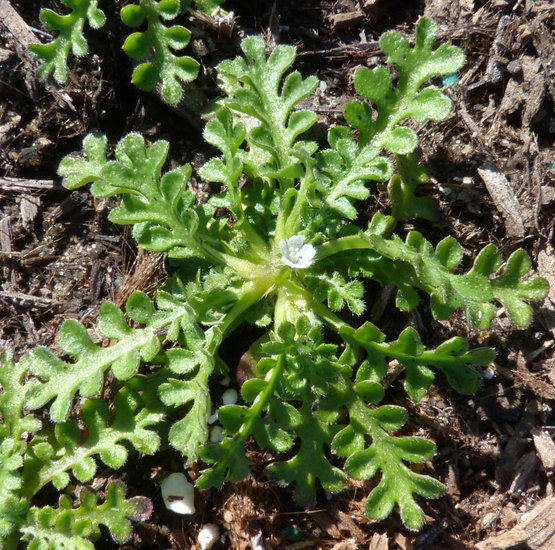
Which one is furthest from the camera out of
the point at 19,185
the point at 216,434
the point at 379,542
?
the point at 19,185

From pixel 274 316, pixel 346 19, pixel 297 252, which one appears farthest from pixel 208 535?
pixel 346 19

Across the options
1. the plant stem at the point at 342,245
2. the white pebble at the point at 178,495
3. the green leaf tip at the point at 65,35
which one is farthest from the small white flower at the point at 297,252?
the green leaf tip at the point at 65,35

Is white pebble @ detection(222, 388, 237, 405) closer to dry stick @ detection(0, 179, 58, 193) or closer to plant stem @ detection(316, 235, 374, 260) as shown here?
plant stem @ detection(316, 235, 374, 260)

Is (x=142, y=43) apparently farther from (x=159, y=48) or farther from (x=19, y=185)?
(x=19, y=185)

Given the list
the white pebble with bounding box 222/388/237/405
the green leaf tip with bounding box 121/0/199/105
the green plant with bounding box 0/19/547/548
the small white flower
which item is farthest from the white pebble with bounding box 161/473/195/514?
the green leaf tip with bounding box 121/0/199/105

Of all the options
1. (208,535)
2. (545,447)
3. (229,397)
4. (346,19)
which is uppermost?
(346,19)

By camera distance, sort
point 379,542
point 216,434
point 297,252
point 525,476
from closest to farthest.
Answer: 1. point 297,252
2. point 379,542
3. point 525,476
4. point 216,434
